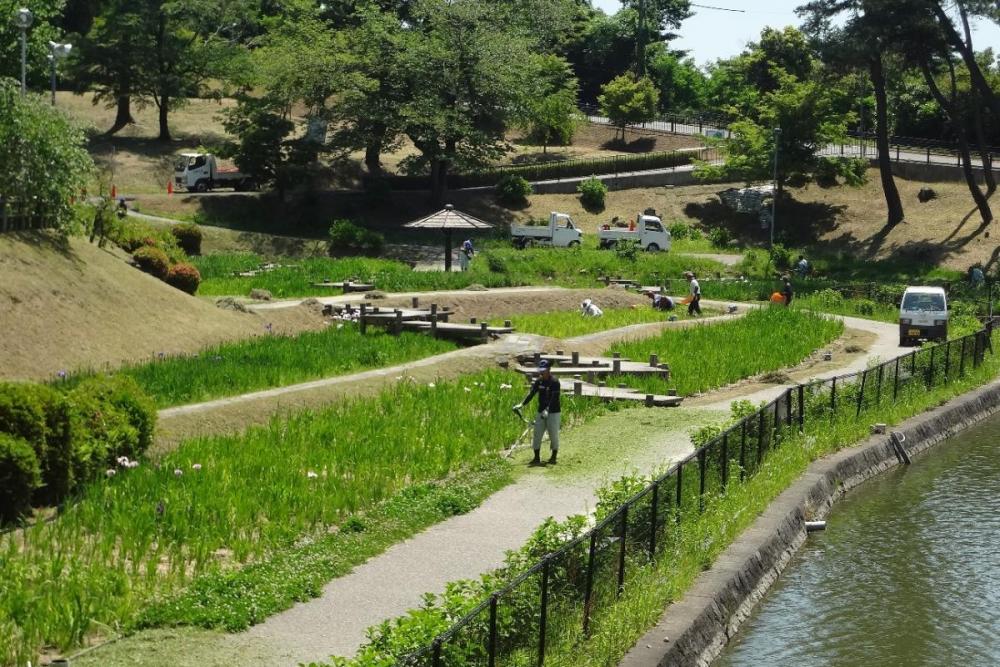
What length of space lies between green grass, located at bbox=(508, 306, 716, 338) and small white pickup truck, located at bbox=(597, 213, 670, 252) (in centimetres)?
1580

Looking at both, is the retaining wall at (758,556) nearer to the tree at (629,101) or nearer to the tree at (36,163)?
the tree at (36,163)

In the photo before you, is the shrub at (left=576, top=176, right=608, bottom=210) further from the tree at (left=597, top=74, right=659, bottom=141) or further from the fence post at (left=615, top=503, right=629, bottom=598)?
the fence post at (left=615, top=503, right=629, bottom=598)

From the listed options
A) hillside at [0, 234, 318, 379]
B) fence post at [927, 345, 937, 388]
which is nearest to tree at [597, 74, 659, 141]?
hillside at [0, 234, 318, 379]

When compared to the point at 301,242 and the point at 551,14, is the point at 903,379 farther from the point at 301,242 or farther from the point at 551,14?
the point at 551,14

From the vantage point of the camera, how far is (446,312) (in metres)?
38.8

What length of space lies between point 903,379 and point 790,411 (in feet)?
23.2

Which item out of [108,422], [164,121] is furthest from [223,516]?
[164,121]

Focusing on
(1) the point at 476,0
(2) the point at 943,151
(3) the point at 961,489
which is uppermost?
(1) the point at 476,0

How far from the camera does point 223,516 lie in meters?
18.0

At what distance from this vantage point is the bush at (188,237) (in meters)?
53.1

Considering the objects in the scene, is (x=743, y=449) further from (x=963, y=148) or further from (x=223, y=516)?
(x=963, y=148)

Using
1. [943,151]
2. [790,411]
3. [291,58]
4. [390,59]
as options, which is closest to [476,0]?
[390,59]

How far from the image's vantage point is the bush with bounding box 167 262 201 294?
1565 inches

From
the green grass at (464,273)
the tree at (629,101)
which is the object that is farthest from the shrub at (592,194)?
the tree at (629,101)
